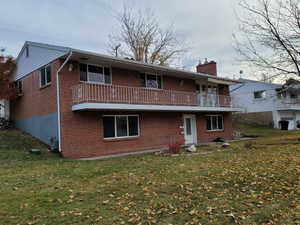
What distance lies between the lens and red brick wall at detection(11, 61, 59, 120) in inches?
514

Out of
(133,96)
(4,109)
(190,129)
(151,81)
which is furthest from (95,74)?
(4,109)

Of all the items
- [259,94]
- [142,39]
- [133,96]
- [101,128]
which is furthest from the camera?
[259,94]

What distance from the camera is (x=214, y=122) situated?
70.5 ft

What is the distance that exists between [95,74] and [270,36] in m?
11.2

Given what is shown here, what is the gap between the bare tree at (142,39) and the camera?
30844 mm

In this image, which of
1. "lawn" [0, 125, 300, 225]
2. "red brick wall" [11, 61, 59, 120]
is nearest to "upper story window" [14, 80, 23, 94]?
"red brick wall" [11, 61, 59, 120]

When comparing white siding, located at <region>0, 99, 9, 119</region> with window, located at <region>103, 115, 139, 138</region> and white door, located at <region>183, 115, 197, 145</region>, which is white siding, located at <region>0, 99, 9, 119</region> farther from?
white door, located at <region>183, 115, 197, 145</region>

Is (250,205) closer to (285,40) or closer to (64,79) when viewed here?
(64,79)

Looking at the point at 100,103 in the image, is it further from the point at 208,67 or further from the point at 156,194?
the point at 208,67

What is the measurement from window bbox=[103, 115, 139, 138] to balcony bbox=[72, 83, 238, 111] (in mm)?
1253

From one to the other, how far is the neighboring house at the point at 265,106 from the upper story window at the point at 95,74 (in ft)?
76.1

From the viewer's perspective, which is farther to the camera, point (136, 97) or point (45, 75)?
point (136, 97)

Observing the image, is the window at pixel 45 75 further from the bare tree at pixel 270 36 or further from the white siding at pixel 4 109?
the bare tree at pixel 270 36

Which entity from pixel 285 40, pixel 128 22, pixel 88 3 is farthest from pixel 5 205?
pixel 128 22
